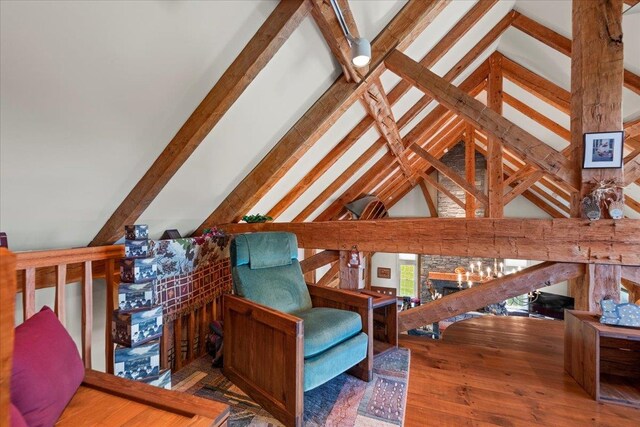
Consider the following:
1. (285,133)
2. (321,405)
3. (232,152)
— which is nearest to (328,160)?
(285,133)

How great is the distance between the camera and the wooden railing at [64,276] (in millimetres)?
1409

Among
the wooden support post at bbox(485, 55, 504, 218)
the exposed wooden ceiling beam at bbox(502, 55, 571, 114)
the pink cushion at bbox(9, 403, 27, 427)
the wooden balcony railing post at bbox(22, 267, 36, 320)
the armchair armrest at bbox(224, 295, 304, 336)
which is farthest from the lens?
the wooden support post at bbox(485, 55, 504, 218)

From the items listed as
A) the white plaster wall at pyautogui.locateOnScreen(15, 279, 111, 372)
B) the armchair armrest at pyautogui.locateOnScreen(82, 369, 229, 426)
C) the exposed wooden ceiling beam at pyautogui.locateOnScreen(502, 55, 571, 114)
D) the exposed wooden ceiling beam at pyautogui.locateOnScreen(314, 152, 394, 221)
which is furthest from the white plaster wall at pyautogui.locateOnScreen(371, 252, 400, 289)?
the armchair armrest at pyautogui.locateOnScreen(82, 369, 229, 426)

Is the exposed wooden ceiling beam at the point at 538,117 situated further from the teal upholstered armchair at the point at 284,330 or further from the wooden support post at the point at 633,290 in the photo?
the teal upholstered armchair at the point at 284,330

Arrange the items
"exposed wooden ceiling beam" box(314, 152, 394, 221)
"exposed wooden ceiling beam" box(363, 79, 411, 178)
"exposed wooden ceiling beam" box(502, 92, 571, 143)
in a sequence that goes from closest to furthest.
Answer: "exposed wooden ceiling beam" box(363, 79, 411, 178)
"exposed wooden ceiling beam" box(502, 92, 571, 143)
"exposed wooden ceiling beam" box(314, 152, 394, 221)

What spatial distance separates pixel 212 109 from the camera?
1.89 metres

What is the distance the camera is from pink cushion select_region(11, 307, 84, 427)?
87 centimetres

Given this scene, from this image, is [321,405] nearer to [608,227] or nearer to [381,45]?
[608,227]

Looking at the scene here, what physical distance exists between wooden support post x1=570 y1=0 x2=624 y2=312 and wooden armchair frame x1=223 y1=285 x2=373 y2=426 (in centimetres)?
170

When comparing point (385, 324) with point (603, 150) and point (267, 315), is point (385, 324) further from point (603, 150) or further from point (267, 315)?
point (603, 150)

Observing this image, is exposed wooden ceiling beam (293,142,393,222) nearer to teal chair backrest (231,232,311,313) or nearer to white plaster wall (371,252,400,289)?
teal chair backrest (231,232,311,313)

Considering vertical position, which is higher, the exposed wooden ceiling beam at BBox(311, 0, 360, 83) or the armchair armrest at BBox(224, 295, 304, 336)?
the exposed wooden ceiling beam at BBox(311, 0, 360, 83)

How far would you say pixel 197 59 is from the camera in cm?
171

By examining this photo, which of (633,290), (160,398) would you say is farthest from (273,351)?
(633,290)
